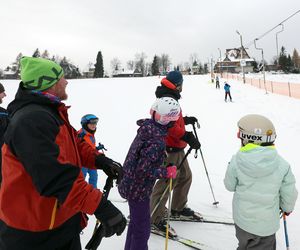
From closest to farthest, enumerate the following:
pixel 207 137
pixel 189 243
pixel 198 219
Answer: pixel 189 243 < pixel 198 219 < pixel 207 137

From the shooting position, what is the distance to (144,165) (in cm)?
293

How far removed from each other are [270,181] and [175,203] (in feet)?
6.81

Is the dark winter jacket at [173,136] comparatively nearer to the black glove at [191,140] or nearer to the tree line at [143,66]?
the black glove at [191,140]

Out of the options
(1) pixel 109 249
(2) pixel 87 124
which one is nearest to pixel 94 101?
(2) pixel 87 124

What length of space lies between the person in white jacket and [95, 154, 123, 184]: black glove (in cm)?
112

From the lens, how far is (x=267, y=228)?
8.81 feet

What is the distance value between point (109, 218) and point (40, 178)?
50 centimetres

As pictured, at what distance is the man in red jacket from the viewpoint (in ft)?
5.71

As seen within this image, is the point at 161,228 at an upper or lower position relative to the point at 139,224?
lower

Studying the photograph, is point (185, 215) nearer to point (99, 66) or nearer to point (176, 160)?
point (176, 160)

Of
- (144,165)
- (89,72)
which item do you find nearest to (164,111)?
(144,165)

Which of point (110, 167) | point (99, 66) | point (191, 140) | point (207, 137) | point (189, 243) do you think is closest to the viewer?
point (110, 167)

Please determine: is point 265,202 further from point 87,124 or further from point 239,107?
point 239,107

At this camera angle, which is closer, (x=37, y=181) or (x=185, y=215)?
(x=37, y=181)
